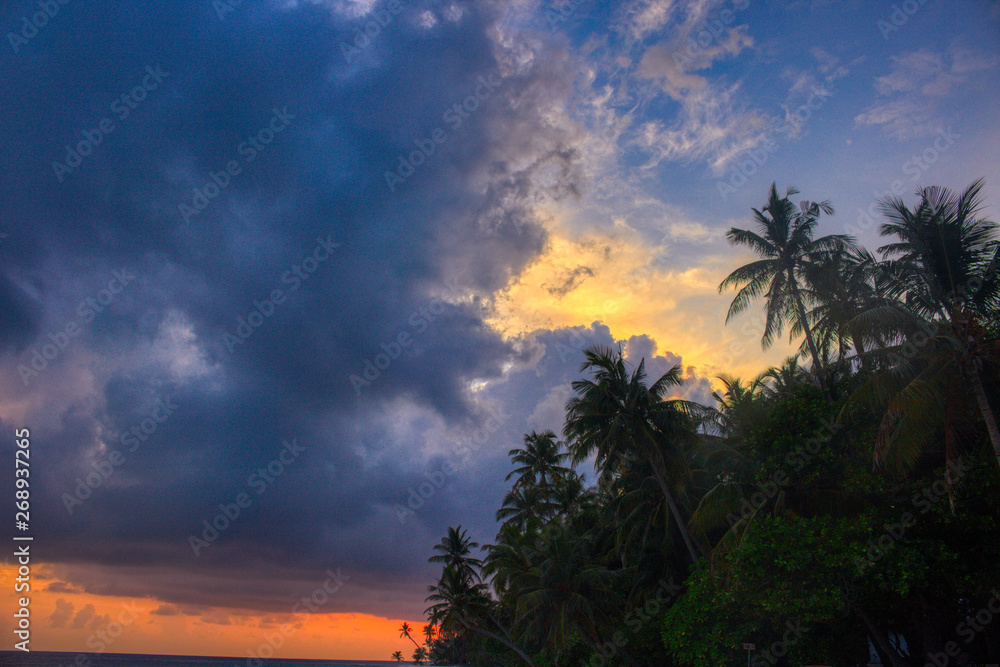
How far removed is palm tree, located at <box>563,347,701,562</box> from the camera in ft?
87.0

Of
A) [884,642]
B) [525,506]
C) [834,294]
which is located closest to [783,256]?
[834,294]

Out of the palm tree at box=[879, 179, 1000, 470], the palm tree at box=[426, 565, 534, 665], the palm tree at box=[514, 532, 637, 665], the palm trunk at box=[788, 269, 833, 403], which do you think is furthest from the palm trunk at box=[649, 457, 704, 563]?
the palm tree at box=[426, 565, 534, 665]

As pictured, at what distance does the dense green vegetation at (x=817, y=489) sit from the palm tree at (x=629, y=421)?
0.09m

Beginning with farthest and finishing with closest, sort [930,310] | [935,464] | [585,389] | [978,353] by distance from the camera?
[585,389]
[935,464]
[930,310]
[978,353]

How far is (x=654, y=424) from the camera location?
27.0m

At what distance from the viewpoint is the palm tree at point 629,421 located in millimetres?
26531

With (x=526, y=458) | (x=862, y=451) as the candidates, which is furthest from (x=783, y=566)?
(x=526, y=458)

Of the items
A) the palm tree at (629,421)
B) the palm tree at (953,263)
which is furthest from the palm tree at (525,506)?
the palm tree at (953,263)

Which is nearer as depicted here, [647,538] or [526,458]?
[647,538]

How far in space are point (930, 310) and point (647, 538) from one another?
17.9 metres

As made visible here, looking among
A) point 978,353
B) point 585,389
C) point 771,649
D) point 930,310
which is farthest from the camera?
point 585,389

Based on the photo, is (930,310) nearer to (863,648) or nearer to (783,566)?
(783,566)

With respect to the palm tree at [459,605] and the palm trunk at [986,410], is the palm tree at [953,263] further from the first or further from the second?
the palm tree at [459,605]

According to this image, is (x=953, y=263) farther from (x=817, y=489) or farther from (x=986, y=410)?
(x=817, y=489)
